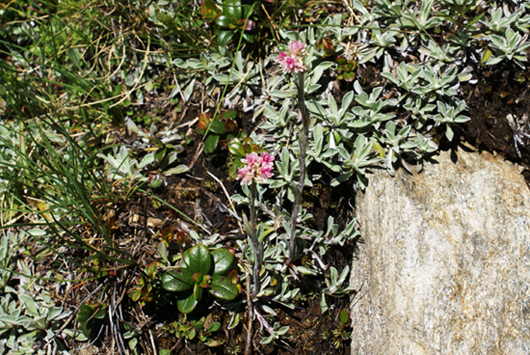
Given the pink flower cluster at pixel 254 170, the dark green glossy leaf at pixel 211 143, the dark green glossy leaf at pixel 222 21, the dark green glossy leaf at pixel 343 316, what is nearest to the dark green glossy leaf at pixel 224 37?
the dark green glossy leaf at pixel 222 21

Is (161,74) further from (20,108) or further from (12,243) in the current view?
(12,243)

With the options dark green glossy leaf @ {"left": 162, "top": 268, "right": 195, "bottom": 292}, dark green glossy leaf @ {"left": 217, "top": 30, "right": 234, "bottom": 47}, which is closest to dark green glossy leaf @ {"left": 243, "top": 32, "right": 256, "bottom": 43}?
dark green glossy leaf @ {"left": 217, "top": 30, "right": 234, "bottom": 47}

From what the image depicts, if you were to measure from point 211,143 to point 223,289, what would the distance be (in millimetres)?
1355

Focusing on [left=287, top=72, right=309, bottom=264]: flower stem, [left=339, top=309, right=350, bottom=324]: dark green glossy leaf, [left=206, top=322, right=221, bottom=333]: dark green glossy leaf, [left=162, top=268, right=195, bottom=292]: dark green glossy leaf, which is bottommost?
[left=206, top=322, right=221, bottom=333]: dark green glossy leaf

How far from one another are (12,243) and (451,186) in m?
4.18

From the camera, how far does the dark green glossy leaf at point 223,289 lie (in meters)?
2.86

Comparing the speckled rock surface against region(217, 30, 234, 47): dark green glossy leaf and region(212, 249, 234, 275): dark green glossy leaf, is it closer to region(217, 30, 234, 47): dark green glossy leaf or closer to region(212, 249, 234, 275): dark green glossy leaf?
region(212, 249, 234, 275): dark green glossy leaf

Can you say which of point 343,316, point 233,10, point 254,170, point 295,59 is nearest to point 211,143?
point 233,10

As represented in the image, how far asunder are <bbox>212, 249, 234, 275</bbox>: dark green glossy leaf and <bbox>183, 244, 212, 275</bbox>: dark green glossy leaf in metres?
0.09

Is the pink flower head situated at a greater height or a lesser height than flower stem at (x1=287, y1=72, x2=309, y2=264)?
greater

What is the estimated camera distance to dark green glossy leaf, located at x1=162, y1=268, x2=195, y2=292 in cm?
289

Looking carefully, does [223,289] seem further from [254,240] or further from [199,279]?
[254,240]

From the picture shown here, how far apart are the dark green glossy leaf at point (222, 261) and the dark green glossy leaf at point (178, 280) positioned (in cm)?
22

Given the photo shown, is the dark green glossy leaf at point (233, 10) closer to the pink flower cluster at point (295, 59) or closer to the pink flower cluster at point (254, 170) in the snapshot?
the pink flower cluster at point (295, 59)
